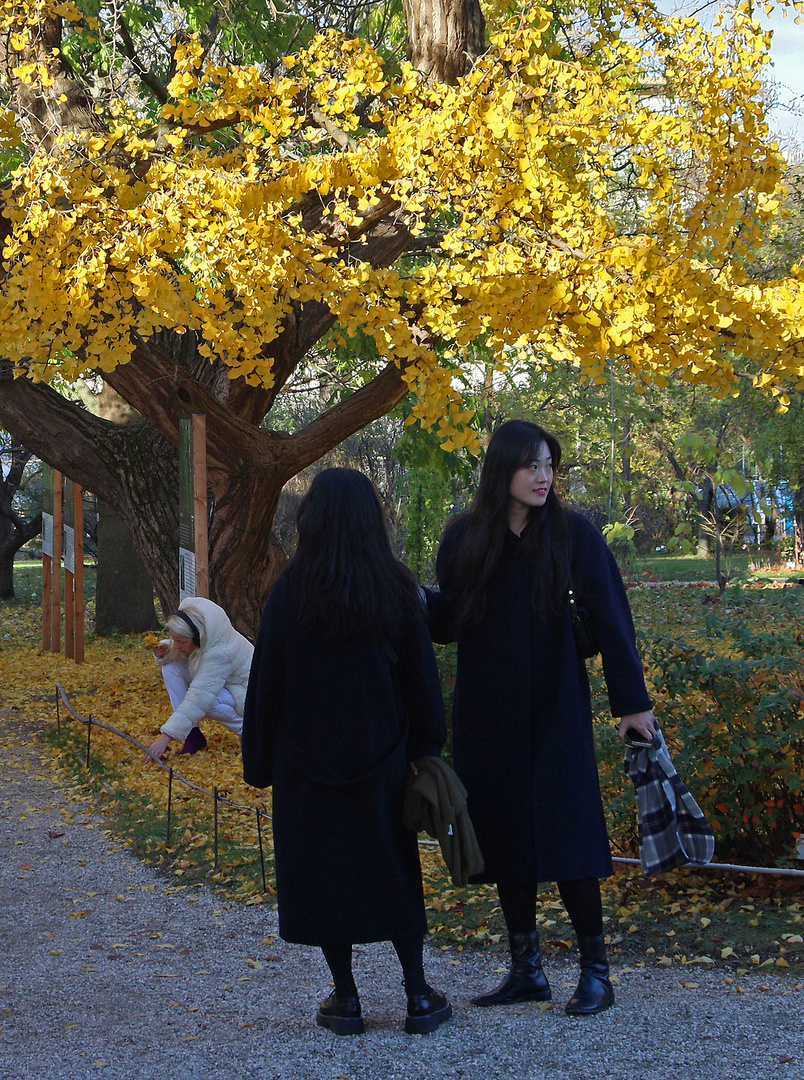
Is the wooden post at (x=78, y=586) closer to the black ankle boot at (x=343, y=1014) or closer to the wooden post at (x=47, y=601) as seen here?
the wooden post at (x=47, y=601)

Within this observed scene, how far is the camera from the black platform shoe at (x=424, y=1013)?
10.5 feet

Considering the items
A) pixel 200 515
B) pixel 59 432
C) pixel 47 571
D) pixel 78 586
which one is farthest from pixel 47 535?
pixel 200 515

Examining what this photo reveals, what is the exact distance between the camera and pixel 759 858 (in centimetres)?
445

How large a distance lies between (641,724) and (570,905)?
554 millimetres

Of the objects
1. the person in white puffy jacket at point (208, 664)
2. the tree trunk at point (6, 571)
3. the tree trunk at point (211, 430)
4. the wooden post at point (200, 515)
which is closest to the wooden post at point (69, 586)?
the tree trunk at point (211, 430)

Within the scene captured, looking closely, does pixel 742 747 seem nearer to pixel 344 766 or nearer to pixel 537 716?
pixel 537 716

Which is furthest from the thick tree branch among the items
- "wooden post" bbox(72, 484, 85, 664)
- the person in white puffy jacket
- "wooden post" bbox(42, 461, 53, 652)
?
"wooden post" bbox(42, 461, 53, 652)

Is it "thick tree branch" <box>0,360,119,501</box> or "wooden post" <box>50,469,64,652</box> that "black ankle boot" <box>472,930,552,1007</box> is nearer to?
"thick tree branch" <box>0,360,119,501</box>

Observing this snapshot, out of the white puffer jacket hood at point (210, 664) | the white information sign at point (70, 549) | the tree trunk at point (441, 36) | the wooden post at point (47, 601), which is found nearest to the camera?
the white puffer jacket hood at point (210, 664)

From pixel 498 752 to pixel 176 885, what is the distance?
7.67 feet

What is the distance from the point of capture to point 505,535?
3.40 meters

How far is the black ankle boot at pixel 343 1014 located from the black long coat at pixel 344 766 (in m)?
0.26

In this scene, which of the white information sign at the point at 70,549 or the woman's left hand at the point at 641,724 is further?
the white information sign at the point at 70,549

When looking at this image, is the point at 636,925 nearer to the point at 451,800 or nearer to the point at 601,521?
the point at 451,800
